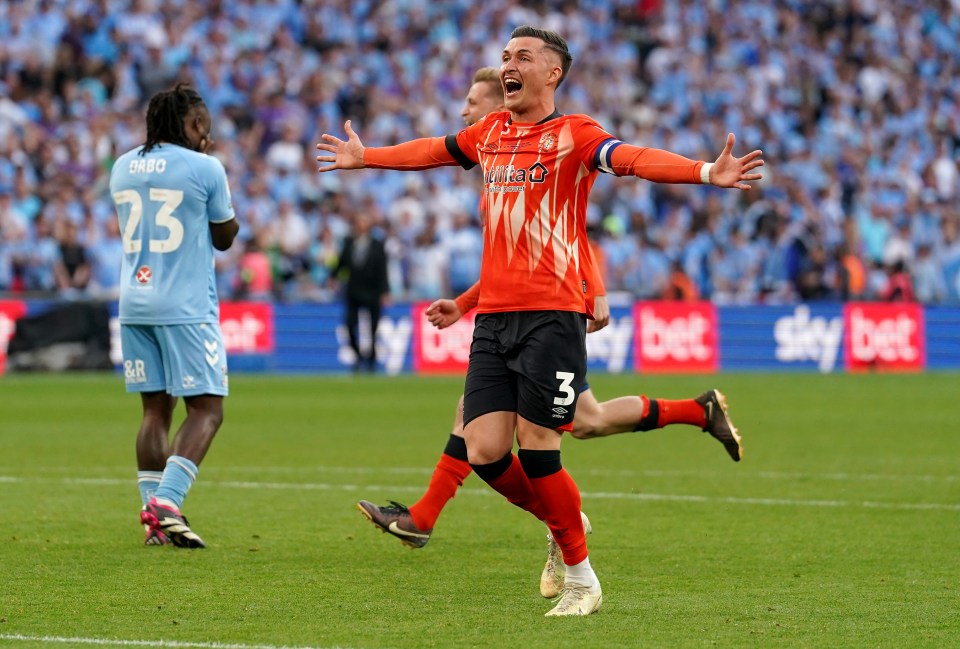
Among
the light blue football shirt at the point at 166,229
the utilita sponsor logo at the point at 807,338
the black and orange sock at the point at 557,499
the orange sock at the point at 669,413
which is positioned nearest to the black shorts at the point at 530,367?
the black and orange sock at the point at 557,499

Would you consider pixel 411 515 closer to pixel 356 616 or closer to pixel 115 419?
pixel 356 616

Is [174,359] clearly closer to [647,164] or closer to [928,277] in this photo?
[647,164]

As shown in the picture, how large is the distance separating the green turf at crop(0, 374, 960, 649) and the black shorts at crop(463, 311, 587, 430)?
2.60 feet

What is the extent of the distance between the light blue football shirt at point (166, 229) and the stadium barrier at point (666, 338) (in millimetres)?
14603

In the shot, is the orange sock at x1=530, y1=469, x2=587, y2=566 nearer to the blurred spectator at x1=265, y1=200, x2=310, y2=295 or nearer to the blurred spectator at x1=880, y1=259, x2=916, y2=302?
the blurred spectator at x1=265, y1=200, x2=310, y2=295

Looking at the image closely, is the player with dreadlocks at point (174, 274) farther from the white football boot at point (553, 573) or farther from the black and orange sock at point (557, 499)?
the black and orange sock at point (557, 499)

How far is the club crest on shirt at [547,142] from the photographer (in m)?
6.52

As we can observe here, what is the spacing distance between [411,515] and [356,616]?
1646 mm

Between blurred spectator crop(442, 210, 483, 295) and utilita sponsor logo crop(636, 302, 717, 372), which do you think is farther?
blurred spectator crop(442, 210, 483, 295)

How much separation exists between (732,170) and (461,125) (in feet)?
72.8

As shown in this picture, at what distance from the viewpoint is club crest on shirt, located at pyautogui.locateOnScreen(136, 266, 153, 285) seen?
27.3ft

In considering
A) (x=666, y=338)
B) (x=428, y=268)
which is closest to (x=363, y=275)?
(x=428, y=268)

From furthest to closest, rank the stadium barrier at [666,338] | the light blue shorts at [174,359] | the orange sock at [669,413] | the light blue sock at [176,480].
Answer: the stadium barrier at [666,338], the orange sock at [669,413], the light blue shorts at [174,359], the light blue sock at [176,480]

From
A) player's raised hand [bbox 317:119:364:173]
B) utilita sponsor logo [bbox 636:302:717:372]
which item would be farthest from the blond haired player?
utilita sponsor logo [bbox 636:302:717:372]
